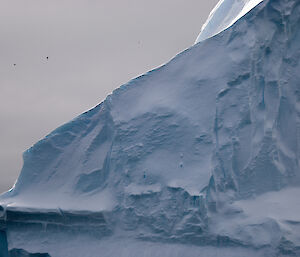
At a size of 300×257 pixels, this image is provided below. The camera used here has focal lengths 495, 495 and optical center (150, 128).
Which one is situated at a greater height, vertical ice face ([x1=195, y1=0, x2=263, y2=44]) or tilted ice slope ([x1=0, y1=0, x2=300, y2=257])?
vertical ice face ([x1=195, y1=0, x2=263, y2=44])

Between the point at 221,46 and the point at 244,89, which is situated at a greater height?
the point at 221,46

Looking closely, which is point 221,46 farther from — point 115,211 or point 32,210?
A: point 32,210

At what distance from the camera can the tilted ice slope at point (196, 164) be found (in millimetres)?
5781

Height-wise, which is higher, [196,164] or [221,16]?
[221,16]

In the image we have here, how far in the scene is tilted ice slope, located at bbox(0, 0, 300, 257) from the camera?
5.78 meters

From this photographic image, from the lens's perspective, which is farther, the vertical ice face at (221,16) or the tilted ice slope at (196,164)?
the vertical ice face at (221,16)

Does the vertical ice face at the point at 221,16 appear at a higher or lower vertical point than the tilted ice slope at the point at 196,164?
higher

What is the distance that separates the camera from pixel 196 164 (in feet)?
20.0

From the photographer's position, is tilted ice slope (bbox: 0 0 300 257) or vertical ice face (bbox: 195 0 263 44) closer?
tilted ice slope (bbox: 0 0 300 257)

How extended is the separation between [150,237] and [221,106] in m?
1.85

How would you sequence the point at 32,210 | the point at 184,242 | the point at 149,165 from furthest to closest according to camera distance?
the point at 32,210 → the point at 149,165 → the point at 184,242

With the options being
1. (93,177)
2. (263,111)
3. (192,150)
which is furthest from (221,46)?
(93,177)

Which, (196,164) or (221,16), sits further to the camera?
(221,16)

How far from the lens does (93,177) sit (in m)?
6.83
